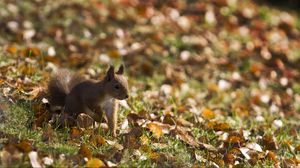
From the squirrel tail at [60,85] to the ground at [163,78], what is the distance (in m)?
0.09

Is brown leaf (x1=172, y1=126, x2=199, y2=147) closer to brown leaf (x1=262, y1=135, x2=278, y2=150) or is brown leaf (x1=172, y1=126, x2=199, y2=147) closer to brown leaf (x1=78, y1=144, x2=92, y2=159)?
brown leaf (x1=262, y1=135, x2=278, y2=150)

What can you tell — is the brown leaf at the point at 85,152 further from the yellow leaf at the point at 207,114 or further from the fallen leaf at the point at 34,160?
the yellow leaf at the point at 207,114

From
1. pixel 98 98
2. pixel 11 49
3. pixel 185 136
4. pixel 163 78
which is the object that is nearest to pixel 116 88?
pixel 98 98

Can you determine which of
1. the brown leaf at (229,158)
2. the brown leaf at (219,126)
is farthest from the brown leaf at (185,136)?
the brown leaf at (219,126)

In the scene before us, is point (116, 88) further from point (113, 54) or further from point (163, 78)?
point (113, 54)

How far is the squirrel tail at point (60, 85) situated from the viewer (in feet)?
16.1

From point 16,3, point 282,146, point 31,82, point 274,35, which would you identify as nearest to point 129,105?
point 31,82

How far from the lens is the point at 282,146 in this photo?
17.2 feet

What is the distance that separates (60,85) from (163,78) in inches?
98.1

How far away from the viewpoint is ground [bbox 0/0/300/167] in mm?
4406

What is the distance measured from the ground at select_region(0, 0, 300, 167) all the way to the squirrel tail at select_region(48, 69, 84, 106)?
0.28 feet

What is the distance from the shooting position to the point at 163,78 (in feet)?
24.0

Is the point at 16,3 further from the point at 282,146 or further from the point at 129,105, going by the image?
the point at 282,146

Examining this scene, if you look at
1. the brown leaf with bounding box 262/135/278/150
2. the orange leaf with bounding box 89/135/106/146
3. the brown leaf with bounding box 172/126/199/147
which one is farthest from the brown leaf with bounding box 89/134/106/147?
the brown leaf with bounding box 262/135/278/150
